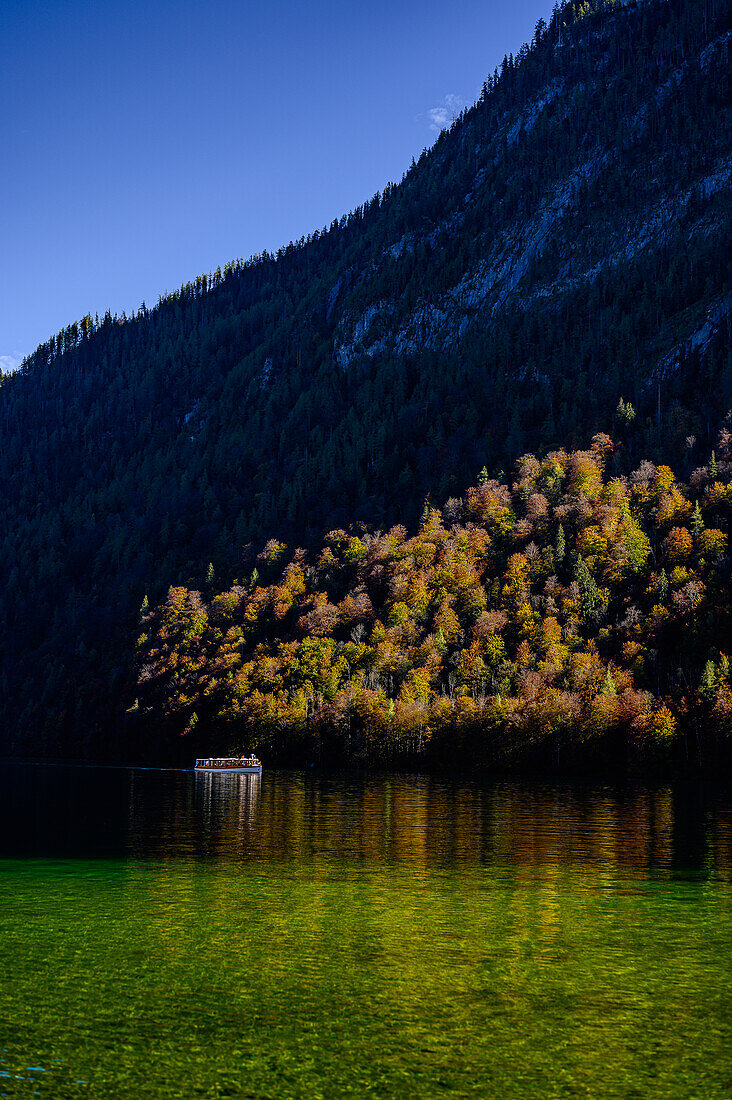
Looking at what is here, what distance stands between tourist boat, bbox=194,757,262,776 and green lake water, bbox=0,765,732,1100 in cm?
7157

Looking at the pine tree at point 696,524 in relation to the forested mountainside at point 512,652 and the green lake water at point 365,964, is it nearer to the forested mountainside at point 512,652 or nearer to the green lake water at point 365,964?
the forested mountainside at point 512,652

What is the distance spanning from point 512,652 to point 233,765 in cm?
5340

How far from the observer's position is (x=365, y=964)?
28.4 m

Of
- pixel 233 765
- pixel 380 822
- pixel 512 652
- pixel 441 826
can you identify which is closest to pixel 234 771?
pixel 233 765

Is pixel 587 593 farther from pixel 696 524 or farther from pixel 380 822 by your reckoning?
pixel 380 822

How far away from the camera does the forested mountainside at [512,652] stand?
13862cm

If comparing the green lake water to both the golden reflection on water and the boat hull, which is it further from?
the boat hull

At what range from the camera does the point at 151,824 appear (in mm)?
67125

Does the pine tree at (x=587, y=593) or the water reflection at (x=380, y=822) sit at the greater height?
the pine tree at (x=587, y=593)

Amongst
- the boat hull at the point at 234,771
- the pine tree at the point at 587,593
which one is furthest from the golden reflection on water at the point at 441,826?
the pine tree at the point at 587,593

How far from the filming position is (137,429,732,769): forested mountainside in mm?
138625

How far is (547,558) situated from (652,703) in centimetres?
4502

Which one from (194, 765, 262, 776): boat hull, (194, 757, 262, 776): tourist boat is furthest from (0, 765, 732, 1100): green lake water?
(194, 757, 262, 776): tourist boat

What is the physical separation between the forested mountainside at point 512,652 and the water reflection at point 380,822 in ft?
89.0
